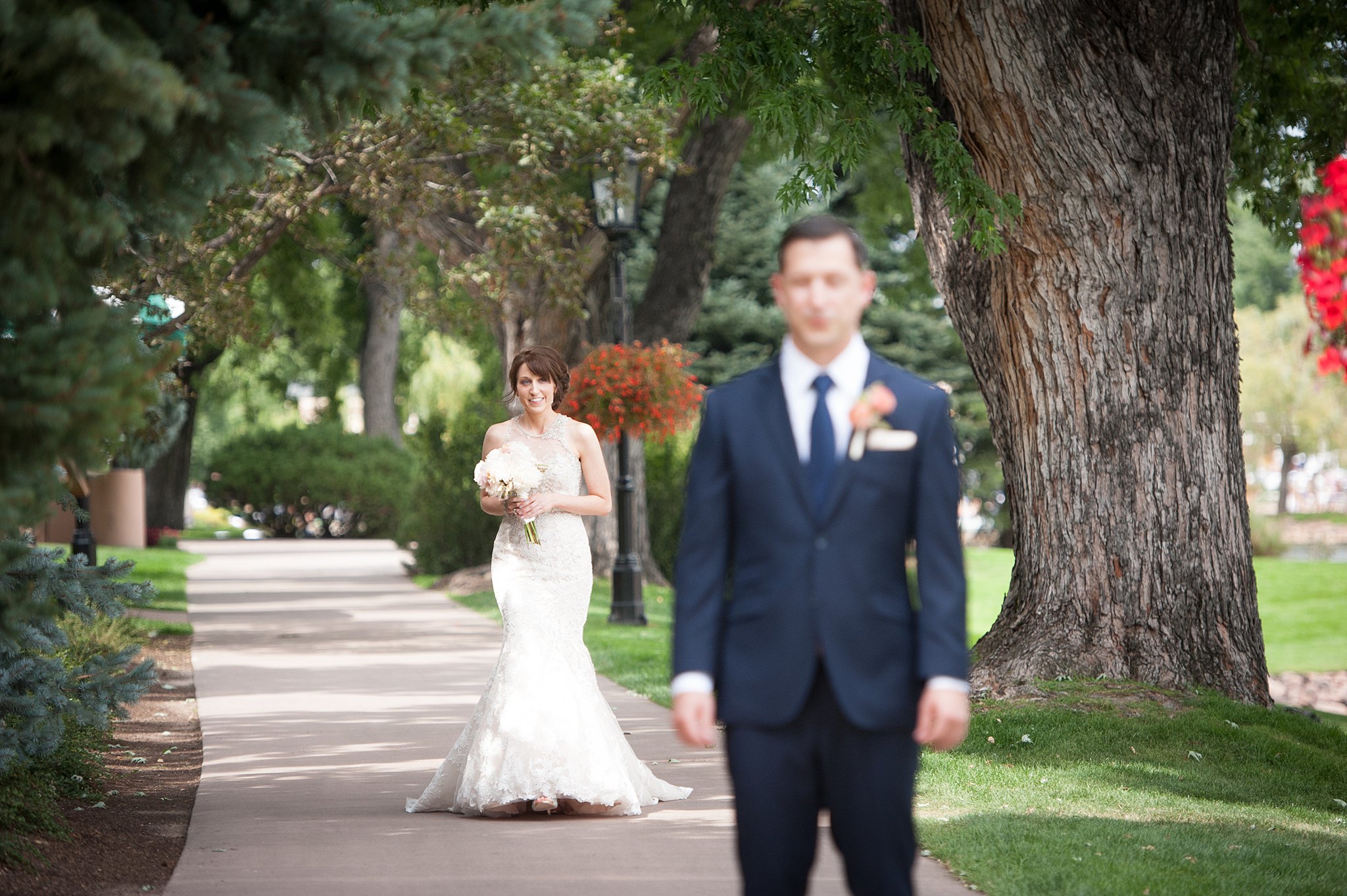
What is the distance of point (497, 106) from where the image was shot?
14328 millimetres

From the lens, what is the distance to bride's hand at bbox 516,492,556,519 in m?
7.08

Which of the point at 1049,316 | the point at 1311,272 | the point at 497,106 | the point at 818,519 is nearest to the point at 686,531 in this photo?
the point at 818,519

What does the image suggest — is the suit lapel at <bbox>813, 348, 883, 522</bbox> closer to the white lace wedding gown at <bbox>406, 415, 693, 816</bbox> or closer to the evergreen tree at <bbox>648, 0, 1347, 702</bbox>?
the white lace wedding gown at <bbox>406, 415, 693, 816</bbox>

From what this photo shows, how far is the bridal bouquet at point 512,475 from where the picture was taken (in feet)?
23.0

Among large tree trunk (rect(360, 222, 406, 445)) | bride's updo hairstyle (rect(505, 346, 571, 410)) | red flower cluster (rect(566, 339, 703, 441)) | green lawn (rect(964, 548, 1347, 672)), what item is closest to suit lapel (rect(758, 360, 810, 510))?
bride's updo hairstyle (rect(505, 346, 571, 410))

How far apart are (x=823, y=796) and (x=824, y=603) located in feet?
1.51

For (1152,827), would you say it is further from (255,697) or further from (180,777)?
(255,697)

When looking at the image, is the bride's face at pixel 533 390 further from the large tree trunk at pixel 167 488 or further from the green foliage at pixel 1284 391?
the green foliage at pixel 1284 391

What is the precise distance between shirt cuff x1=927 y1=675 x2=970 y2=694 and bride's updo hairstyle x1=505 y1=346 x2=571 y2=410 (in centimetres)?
416

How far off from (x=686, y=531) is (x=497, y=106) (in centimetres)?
1169

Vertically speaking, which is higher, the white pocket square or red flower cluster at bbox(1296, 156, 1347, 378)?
red flower cluster at bbox(1296, 156, 1347, 378)

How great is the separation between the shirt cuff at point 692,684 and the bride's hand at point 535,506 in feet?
12.7

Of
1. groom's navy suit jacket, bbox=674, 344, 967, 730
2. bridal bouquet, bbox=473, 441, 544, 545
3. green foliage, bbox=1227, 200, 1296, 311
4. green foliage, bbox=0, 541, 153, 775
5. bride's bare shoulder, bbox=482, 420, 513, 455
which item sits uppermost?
green foliage, bbox=1227, 200, 1296, 311

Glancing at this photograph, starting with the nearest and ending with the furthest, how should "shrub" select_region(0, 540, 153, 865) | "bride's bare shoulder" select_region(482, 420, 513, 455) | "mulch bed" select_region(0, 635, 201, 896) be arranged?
"mulch bed" select_region(0, 635, 201, 896) → "shrub" select_region(0, 540, 153, 865) → "bride's bare shoulder" select_region(482, 420, 513, 455)
